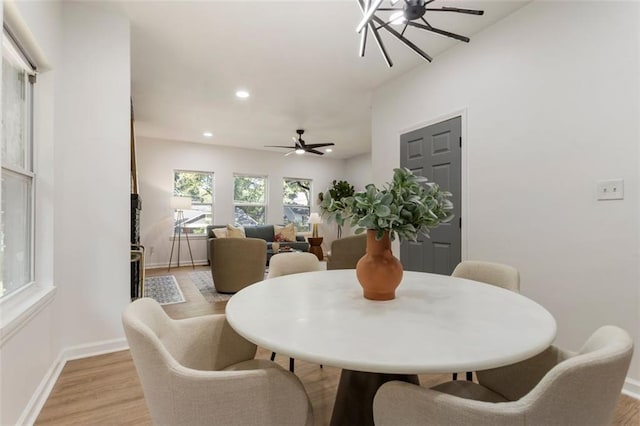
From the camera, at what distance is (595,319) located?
1960 mm

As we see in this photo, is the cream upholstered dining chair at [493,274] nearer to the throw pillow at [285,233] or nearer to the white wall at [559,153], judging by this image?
the white wall at [559,153]

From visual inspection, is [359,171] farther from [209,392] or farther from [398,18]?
[209,392]

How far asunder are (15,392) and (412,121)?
356 centimetres

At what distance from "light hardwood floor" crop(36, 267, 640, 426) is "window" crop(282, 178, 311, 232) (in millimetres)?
5599

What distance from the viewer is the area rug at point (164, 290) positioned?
384 cm

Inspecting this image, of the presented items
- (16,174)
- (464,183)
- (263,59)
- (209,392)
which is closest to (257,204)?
(263,59)

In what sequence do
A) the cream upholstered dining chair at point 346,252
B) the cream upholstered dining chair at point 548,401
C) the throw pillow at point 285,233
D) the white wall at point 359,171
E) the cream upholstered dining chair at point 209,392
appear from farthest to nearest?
the white wall at point 359,171
the throw pillow at point 285,233
the cream upholstered dining chair at point 346,252
the cream upholstered dining chair at point 209,392
the cream upholstered dining chair at point 548,401

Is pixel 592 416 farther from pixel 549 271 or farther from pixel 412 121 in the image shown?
pixel 412 121

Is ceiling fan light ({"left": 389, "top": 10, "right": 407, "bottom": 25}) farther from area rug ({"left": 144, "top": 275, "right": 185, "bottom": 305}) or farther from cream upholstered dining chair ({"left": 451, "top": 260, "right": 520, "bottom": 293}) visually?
area rug ({"left": 144, "top": 275, "right": 185, "bottom": 305})

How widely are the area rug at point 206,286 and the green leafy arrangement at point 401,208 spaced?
3.15 m

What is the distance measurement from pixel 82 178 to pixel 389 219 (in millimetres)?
2284

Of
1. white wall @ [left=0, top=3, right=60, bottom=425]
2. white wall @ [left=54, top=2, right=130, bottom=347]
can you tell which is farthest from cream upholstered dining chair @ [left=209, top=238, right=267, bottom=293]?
white wall @ [left=0, top=3, right=60, bottom=425]

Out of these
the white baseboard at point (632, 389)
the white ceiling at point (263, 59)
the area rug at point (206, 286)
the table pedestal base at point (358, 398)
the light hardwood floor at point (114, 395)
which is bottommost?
the area rug at point (206, 286)

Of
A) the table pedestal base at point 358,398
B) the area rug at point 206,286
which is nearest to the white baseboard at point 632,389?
the table pedestal base at point 358,398
